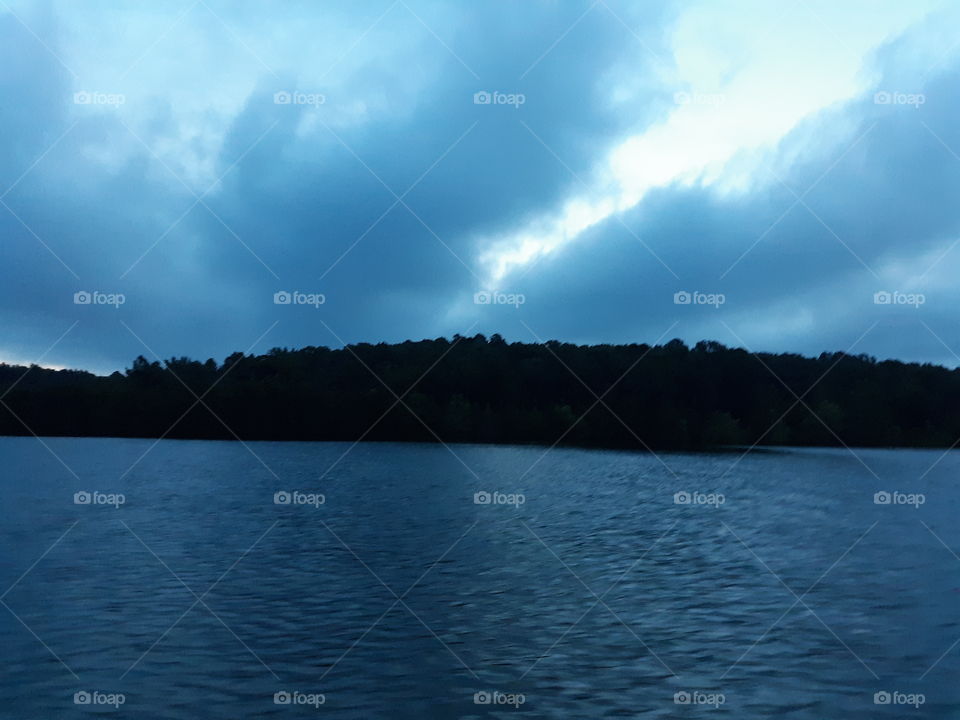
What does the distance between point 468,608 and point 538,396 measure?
8426cm

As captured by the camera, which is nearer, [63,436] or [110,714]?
[110,714]

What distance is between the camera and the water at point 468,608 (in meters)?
13.7

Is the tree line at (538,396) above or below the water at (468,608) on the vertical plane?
above

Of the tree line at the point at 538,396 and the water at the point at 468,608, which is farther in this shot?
the tree line at the point at 538,396

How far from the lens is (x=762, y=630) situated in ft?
59.8

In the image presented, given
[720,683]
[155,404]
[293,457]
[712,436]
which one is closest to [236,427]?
[155,404]

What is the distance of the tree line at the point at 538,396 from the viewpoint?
95.9 meters

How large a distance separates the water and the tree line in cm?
5137

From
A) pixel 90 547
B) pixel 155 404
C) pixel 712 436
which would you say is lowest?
pixel 90 547

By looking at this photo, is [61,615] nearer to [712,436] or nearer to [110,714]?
[110,714]

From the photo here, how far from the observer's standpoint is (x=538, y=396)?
103188mm

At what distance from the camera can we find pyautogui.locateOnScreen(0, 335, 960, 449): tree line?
9594 centimetres

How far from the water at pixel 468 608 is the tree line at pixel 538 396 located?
5137cm

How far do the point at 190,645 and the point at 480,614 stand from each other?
18.6ft
